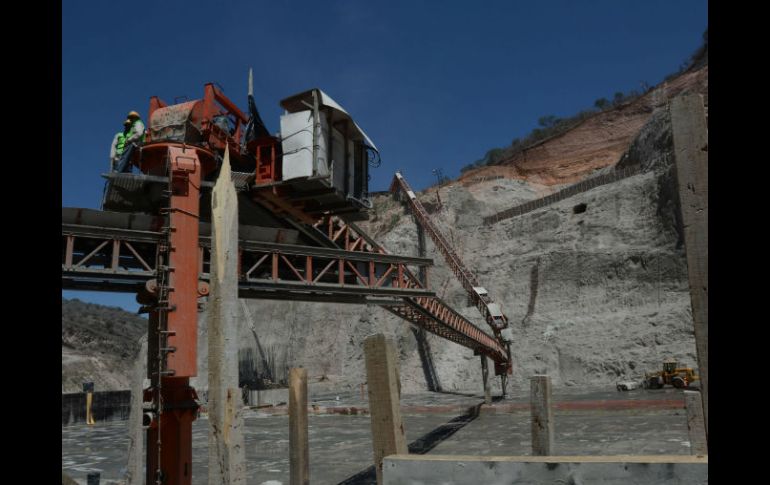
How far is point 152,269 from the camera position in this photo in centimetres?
1028

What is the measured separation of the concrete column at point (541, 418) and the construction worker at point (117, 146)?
8492 millimetres

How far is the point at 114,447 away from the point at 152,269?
11127 millimetres

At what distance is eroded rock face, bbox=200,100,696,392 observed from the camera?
91.9 ft

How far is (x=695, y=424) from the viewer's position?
24.2 feet

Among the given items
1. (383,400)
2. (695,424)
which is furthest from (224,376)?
(695,424)

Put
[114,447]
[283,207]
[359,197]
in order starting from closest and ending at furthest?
[283,207] < [359,197] < [114,447]

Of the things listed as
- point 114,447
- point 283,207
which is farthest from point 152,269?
point 114,447

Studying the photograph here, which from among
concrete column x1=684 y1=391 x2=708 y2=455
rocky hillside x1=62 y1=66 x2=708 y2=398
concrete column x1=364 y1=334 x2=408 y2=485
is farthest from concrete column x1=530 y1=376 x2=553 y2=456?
rocky hillside x1=62 y1=66 x2=708 y2=398

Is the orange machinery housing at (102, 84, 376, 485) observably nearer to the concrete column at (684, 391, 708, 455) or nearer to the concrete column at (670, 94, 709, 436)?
the concrete column at (670, 94, 709, 436)

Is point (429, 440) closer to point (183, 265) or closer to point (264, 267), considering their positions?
point (264, 267)

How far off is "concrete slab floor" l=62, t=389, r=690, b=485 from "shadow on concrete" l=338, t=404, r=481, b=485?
56 mm

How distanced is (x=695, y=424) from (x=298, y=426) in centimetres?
523
